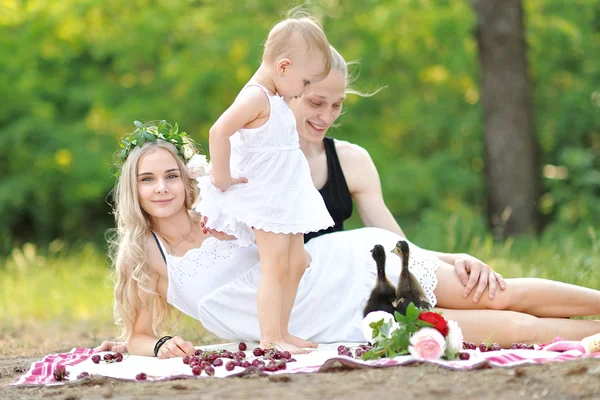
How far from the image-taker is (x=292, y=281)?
148 inches

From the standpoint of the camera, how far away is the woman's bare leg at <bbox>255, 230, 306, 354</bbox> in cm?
359

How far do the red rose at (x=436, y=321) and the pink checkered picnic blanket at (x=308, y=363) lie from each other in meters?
0.11

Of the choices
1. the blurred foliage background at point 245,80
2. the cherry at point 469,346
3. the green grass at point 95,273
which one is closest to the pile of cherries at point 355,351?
the cherry at point 469,346

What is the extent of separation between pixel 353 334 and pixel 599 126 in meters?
6.33

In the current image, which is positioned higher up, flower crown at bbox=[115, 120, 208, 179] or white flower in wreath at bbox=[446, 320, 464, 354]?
flower crown at bbox=[115, 120, 208, 179]

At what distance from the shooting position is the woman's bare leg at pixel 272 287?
11.8ft

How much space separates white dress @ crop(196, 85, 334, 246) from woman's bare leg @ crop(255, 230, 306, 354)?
0.07 m

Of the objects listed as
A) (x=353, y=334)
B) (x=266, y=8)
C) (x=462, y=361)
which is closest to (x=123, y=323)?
(x=353, y=334)

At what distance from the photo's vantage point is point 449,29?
9.15 metres

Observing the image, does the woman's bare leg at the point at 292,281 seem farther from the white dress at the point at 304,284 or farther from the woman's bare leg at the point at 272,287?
the white dress at the point at 304,284

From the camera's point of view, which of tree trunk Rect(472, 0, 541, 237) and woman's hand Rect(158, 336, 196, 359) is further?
tree trunk Rect(472, 0, 541, 237)

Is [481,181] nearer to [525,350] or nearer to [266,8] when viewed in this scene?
[266,8]

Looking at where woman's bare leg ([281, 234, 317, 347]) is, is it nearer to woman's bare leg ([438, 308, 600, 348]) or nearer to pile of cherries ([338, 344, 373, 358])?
pile of cherries ([338, 344, 373, 358])

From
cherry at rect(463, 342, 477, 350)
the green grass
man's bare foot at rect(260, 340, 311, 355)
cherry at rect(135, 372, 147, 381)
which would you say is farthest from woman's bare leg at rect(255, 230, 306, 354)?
the green grass
